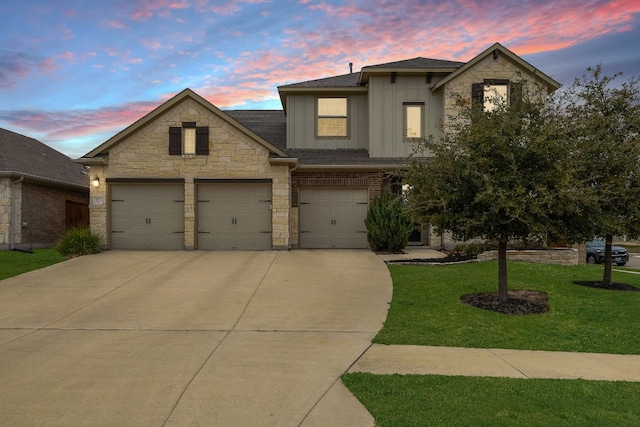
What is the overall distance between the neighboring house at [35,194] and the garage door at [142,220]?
13.8 feet

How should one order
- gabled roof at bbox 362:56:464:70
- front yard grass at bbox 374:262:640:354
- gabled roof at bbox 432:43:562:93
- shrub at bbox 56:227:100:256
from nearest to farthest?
front yard grass at bbox 374:262:640:354 < shrub at bbox 56:227:100:256 < gabled roof at bbox 432:43:562:93 < gabled roof at bbox 362:56:464:70

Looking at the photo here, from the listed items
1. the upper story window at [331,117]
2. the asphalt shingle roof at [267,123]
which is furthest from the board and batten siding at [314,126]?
the asphalt shingle roof at [267,123]

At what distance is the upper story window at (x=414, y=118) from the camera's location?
1848 cm

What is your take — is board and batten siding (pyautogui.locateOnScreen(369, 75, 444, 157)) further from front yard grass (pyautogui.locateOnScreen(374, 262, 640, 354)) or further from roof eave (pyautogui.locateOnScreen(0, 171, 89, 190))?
roof eave (pyautogui.locateOnScreen(0, 171, 89, 190))

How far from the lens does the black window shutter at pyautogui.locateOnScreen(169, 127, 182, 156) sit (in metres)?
16.3

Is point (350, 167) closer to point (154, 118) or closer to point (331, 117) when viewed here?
point (331, 117)

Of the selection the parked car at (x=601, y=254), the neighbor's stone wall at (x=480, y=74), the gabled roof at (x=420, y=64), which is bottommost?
the parked car at (x=601, y=254)

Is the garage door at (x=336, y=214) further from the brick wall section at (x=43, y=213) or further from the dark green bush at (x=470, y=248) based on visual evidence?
the brick wall section at (x=43, y=213)

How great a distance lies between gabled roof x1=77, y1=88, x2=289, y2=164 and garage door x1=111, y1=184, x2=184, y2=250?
122 cm

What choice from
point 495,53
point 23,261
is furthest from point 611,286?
point 23,261

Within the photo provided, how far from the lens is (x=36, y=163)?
20516mm

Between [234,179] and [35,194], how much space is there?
28.9 feet

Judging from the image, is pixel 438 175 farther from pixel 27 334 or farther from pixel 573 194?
pixel 27 334

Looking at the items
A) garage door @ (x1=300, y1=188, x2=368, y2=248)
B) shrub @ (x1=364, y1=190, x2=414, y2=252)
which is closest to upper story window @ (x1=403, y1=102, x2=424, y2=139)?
garage door @ (x1=300, y1=188, x2=368, y2=248)
